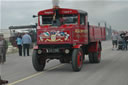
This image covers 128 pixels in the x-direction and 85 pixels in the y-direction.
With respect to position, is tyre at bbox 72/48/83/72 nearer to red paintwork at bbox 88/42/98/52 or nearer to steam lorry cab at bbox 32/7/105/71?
steam lorry cab at bbox 32/7/105/71

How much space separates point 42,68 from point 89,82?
3.60 meters

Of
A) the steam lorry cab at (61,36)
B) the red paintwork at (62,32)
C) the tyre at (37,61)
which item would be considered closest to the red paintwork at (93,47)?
the steam lorry cab at (61,36)

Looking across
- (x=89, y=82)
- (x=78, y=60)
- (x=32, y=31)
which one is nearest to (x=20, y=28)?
(x=32, y=31)

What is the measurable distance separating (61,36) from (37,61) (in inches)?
56.5

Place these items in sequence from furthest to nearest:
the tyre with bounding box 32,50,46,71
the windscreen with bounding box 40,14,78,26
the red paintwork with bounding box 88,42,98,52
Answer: the red paintwork with bounding box 88,42,98,52 < the windscreen with bounding box 40,14,78,26 < the tyre with bounding box 32,50,46,71

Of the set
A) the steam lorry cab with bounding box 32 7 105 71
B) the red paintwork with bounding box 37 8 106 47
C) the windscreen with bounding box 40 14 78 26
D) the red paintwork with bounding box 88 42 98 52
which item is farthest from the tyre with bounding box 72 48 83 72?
the red paintwork with bounding box 88 42 98 52

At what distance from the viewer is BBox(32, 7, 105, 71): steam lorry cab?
35.6 feet

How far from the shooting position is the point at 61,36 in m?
10.9

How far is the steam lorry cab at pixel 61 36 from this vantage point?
35.6ft

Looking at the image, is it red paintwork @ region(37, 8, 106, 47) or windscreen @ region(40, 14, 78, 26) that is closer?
red paintwork @ region(37, 8, 106, 47)

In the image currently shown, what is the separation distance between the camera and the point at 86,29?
1231 centimetres

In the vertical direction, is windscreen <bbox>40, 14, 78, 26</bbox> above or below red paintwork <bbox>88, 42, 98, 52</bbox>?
above

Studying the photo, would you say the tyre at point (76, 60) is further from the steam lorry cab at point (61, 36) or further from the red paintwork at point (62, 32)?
the red paintwork at point (62, 32)

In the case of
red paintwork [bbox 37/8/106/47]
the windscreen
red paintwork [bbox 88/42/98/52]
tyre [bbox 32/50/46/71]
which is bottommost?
tyre [bbox 32/50/46/71]
